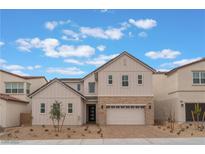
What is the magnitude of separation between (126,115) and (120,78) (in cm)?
394

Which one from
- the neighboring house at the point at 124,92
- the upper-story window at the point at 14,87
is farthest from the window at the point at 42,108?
the upper-story window at the point at 14,87

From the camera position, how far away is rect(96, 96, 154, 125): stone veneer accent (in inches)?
1439

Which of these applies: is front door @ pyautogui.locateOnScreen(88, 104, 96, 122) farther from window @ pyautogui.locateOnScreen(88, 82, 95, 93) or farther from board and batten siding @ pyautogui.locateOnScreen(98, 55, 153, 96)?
board and batten siding @ pyautogui.locateOnScreen(98, 55, 153, 96)

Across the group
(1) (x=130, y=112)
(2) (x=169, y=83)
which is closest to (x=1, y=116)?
(1) (x=130, y=112)

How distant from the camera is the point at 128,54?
121 feet

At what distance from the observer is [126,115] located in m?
36.9

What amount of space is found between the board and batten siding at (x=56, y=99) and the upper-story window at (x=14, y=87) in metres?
6.11

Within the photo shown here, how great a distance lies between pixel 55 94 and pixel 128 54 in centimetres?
865

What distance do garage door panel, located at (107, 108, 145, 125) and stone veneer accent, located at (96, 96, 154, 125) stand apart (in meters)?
0.57

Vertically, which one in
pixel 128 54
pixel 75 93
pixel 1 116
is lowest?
pixel 1 116

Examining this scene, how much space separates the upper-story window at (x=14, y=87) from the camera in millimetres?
41184

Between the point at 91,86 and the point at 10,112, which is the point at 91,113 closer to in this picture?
the point at 91,86

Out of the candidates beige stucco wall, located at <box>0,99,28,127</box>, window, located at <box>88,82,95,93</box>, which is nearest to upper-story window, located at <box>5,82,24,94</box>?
beige stucco wall, located at <box>0,99,28,127</box>

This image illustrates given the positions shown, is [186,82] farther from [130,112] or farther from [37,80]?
[37,80]
